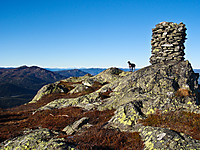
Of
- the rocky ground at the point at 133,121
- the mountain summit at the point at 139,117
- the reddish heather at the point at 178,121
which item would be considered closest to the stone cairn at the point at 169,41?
the mountain summit at the point at 139,117

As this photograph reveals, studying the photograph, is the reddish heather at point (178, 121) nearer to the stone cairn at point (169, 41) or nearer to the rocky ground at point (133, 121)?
the rocky ground at point (133, 121)

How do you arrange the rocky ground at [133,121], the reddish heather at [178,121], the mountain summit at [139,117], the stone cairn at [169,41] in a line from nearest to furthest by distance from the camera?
the rocky ground at [133,121] < the mountain summit at [139,117] < the reddish heather at [178,121] < the stone cairn at [169,41]

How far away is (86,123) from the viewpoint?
51.3ft

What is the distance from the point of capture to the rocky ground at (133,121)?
9.60 metres

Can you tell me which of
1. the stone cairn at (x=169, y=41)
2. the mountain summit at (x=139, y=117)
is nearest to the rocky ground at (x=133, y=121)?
the mountain summit at (x=139, y=117)

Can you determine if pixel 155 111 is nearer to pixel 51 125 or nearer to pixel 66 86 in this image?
pixel 51 125

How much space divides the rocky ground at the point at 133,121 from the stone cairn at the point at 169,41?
5.43ft

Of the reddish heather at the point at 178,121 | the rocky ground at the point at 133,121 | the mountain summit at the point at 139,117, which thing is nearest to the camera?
the rocky ground at the point at 133,121

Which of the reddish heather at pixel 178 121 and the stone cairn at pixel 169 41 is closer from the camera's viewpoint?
the reddish heather at pixel 178 121

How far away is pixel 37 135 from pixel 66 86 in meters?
37.5

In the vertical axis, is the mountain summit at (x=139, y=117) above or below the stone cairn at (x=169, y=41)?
below

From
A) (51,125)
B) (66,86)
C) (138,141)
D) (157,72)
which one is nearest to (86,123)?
(51,125)

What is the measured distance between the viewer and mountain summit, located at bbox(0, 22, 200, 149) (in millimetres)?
9718

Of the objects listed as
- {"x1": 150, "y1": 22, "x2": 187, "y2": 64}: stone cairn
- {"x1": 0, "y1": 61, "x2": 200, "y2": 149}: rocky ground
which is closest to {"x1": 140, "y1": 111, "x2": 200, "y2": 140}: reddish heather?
{"x1": 0, "y1": 61, "x2": 200, "y2": 149}: rocky ground
